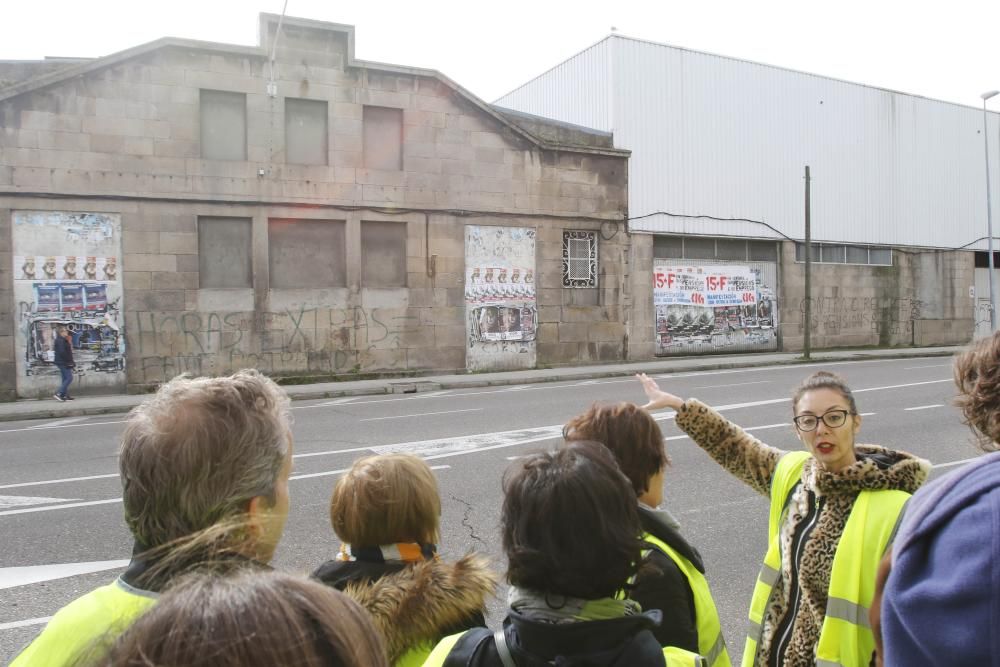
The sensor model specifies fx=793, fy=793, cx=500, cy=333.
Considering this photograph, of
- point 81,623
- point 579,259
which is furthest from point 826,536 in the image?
point 579,259

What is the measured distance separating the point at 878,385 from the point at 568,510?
1655 cm

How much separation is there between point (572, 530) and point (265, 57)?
64.4 ft

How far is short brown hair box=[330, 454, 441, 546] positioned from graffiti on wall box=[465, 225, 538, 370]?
1916 cm

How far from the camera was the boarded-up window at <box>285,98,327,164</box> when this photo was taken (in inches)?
774

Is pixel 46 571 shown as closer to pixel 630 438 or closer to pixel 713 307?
pixel 630 438

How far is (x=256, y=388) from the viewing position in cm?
193

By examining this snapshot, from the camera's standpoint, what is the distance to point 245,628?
894mm

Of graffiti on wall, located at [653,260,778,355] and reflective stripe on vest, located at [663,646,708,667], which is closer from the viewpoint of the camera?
reflective stripe on vest, located at [663,646,708,667]

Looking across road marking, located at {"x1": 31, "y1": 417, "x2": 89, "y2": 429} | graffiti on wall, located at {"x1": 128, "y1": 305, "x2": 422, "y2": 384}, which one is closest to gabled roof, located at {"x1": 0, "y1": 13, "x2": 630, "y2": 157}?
graffiti on wall, located at {"x1": 128, "y1": 305, "x2": 422, "y2": 384}

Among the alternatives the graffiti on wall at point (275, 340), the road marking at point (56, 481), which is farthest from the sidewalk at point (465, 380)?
the road marking at point (56, 481)

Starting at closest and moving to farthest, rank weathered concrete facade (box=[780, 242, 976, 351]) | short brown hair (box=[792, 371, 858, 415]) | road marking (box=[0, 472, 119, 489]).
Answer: short brown hair (box=[792, 371, 858, 415]), road marking (box=[0, 472, 119, 489]), weathered concrete facade (box=[780, 242, 976, 351])

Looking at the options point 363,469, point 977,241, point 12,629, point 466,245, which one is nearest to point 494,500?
point 12,629

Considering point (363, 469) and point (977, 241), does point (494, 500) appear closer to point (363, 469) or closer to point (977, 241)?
point (363, 469)

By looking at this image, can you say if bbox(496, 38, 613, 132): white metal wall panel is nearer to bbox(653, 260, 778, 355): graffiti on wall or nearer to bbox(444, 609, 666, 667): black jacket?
bbox(653, 260, 778, 355): graffiti on wall
